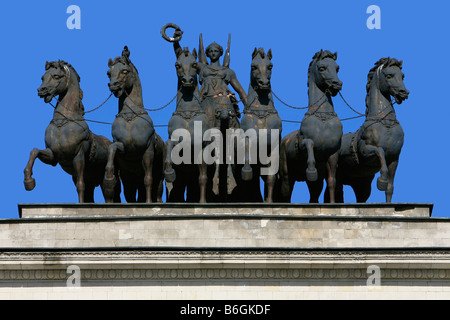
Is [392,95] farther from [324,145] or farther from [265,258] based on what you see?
[265,258]

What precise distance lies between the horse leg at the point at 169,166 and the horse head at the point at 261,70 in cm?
215

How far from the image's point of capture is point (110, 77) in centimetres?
6075

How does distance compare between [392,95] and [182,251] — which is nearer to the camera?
[182,251]

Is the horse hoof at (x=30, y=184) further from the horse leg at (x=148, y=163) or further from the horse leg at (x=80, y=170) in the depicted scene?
the horse leg at (x=148, y=163)

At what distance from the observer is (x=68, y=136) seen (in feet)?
199

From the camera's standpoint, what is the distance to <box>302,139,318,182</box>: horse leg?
59812 mm

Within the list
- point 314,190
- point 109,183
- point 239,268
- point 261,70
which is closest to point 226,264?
point 239,268

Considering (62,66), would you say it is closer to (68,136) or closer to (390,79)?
(68,136)

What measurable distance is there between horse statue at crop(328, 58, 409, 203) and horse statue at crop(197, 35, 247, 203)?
7.73ft

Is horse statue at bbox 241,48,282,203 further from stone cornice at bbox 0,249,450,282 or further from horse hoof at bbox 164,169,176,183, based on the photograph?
stone cornice at bbox 0,249,450,282

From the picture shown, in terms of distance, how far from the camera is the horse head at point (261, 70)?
6022 cm

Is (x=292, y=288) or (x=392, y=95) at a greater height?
(x=392, y=95)
